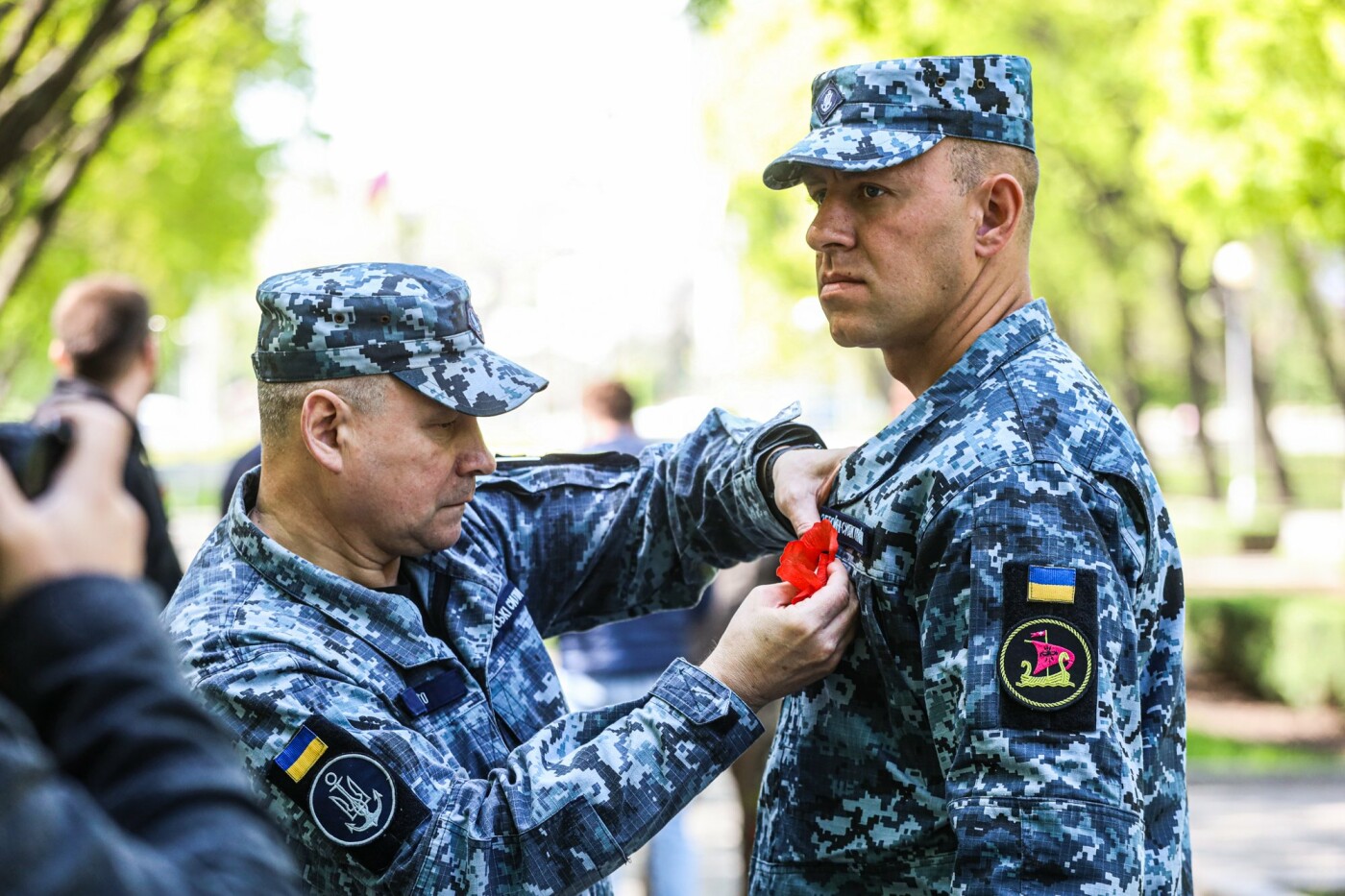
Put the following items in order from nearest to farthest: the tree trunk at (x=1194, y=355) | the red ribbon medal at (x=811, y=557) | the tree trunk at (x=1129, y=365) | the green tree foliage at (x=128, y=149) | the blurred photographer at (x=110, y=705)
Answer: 1. the blurred photographer at (x=110, y=705)
2. the red ribbon medal at (x=811, y=557)
3. the green tree foliage at (x=128, y=149)
4. the tree trunk at (x=1194, y=355)
5. the tree trunk at (x=1129, y=365)

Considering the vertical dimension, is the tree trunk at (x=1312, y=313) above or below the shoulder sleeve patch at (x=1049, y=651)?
above

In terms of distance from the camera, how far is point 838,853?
97.2 inches

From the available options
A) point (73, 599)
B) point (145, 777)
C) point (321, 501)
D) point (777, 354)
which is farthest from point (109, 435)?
point (777, 354)

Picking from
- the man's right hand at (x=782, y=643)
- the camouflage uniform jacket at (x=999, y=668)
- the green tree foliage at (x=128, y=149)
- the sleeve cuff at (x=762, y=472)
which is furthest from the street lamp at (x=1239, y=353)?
the man's right hand at (x=782, y=643)

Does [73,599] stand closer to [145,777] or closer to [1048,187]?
[145,777]

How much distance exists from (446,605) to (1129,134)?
19.6m

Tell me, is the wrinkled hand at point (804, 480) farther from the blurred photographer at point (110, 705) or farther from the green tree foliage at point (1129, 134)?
the green tree foliage at point (1129, 134)

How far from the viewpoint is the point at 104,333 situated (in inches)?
207

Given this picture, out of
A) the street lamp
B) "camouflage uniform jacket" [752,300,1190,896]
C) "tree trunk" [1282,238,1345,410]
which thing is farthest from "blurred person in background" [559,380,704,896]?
the street lamp

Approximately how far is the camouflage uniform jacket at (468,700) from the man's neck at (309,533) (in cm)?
8

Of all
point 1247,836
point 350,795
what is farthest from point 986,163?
point 1247,836

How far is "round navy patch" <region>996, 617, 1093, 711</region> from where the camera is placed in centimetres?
208

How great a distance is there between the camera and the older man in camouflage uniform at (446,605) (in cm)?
220

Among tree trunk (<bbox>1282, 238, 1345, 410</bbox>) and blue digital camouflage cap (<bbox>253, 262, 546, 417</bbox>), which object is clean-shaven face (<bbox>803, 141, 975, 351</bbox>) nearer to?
blue digital camouflage cap (<bbox>253, 262, 546, 417</bbox>)
